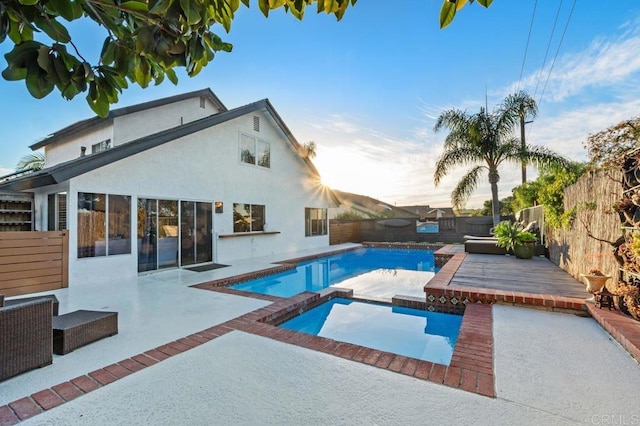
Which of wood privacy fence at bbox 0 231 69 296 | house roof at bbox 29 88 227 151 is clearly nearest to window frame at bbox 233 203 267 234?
house roof at bbox 29 88 227 151

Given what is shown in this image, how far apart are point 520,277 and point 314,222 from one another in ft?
38.2

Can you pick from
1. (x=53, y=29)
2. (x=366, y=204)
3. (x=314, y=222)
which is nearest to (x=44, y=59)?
(x=53, y=29)

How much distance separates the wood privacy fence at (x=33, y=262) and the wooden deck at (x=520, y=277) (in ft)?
29.7

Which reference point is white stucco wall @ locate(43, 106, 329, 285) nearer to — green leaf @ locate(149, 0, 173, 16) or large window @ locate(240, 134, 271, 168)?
large window @ locate(240, 134, 271, 168)

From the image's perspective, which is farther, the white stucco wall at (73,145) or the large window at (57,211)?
the white stucco wall at (73,145)

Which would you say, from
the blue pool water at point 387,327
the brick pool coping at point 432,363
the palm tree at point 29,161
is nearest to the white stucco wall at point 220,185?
the brick pool coping at point 432,363

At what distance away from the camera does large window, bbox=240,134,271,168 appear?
1261 centimetres

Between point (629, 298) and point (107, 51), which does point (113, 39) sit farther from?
point (629, 298)

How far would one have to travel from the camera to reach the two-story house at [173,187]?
25.5ft

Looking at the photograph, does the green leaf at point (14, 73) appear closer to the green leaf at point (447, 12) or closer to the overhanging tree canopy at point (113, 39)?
the overhanging tree canopy at point (113, 39)

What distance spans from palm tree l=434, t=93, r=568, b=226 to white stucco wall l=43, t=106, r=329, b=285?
293 inches

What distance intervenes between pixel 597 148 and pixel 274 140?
11874mm

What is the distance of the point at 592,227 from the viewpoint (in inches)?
219

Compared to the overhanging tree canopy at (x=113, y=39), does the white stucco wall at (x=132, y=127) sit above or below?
above
